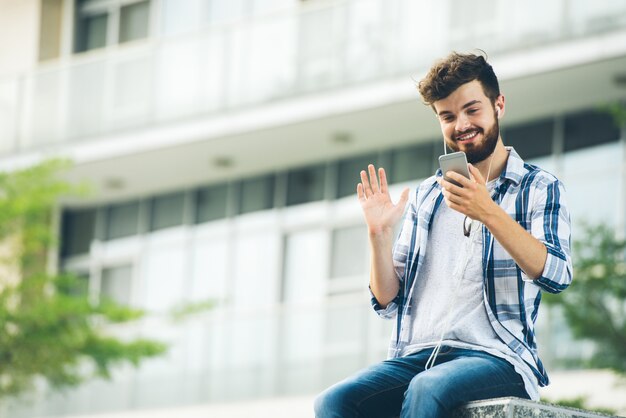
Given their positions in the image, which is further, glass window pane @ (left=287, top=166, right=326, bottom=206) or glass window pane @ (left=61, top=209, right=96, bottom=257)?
glass window pane @ (left=61, top=209, right=96, bottom=257)

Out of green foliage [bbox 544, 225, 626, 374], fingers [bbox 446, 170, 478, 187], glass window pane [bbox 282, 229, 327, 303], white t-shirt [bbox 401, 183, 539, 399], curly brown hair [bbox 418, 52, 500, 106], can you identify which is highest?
glass window pane [bbox 282, 229, 327, 303]

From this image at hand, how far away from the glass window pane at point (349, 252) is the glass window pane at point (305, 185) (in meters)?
0.73

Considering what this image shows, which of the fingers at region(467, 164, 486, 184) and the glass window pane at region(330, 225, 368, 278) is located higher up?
the glass window pane at region(330, 225, 368, 278)

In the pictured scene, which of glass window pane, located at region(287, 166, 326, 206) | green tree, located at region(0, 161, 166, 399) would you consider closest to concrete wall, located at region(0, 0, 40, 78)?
green tree, located at region(0, 161, 166, 399)

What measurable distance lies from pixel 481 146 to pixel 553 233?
0.40 metres

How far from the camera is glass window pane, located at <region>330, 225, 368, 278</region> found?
1805 centimetres

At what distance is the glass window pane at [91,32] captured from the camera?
2181 cm

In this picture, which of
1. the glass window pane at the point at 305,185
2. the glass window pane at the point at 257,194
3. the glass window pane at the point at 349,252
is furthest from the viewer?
the glass window pane at the point at 257,194

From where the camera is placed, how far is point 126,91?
19734 millimetres

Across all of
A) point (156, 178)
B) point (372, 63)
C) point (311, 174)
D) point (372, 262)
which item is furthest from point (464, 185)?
point (156, 178)

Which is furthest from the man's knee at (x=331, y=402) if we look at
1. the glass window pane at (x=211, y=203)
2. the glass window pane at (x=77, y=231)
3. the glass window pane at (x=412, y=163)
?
the glass window pane at (x=77, y=231)

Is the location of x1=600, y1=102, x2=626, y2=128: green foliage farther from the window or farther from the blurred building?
the window

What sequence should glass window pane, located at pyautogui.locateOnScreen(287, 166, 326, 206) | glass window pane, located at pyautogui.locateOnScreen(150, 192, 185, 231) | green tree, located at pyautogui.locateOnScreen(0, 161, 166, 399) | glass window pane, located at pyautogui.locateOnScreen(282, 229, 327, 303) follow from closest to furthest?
green tree, located at pyautogui.locateOnScreen(0, 161, 166, 399) < glass window pane, located at pyautogui.locateOnScreen(282, 229, 327, 303) < glass window pane, located at pyautogui.locateOnScreen(287, 166, 326, 206) < glass window pane, located at pyautogui.locateOnScreen(150, 192, 185, 231)

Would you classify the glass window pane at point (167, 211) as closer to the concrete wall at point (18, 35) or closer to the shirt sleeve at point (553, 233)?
the concrete wall at point (18, 35)
